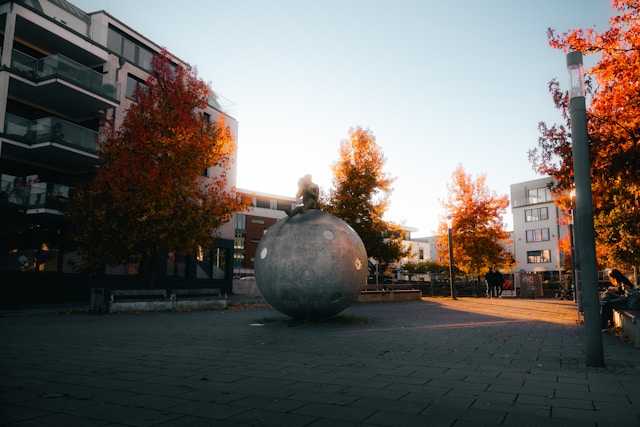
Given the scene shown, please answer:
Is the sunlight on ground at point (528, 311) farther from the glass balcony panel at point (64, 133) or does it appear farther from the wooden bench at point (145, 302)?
the glass balcony panel at point (64, 133)

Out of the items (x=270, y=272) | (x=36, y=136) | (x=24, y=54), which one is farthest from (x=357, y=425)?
(x=24, y=54)

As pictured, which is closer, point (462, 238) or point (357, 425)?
point (357, 425)

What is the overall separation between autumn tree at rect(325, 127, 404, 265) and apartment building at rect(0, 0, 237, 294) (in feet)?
32.3

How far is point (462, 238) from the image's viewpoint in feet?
105

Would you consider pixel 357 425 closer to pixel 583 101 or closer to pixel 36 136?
pixel 583 101

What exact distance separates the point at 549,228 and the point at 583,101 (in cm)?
6567

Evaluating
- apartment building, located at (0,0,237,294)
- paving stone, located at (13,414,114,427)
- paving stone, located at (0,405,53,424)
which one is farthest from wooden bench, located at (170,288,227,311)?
paving stone, located at (13,414,114,427)

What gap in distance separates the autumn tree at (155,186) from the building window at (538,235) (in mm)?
57790

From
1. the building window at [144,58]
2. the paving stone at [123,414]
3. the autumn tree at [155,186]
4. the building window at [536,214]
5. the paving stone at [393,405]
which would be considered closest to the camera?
the paving stone at [123,414]

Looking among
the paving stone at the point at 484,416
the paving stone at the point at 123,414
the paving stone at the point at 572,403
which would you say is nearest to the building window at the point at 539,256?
the paving stone at the point at 572,403

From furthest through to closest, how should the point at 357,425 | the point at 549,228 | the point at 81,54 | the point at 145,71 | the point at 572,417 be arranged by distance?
the point at 549,228
the point at 145,71
the point at 81,54
the point at 572,417
the point at 357,425

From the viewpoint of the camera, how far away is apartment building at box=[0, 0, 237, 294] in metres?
20.8

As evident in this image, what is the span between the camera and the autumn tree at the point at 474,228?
31328 mm

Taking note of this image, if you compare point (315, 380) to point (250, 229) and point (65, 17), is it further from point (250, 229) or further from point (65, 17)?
point (250, 229)
